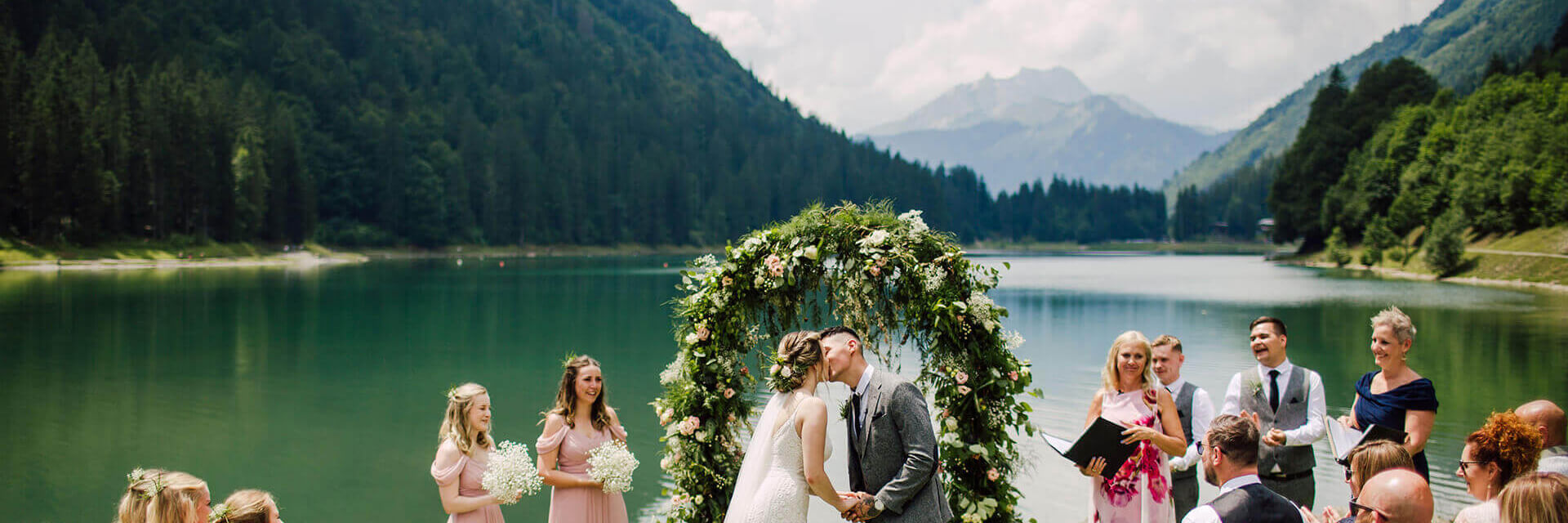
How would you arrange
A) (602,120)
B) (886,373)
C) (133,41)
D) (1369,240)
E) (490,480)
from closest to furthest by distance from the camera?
(886,373), (490,480), (1369,240), (133,41), (602,120)

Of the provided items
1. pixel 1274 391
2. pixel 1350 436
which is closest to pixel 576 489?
pixel 1274 391

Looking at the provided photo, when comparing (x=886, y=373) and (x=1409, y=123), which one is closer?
(x=886, y=373)

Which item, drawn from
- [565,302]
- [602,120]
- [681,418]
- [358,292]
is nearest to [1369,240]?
[565,302]

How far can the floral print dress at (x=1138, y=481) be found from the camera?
5.84 meters

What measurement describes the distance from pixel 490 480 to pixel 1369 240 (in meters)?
81.1

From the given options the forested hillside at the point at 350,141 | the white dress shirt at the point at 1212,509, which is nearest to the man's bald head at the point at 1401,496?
the white dress shirt at the point at 1212,509

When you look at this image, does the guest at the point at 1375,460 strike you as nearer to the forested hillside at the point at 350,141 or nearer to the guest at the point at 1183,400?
the guest at the point at 1183,400

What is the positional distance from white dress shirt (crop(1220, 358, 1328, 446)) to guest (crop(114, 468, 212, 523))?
6148 mm

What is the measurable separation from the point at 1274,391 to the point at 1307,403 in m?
0.22

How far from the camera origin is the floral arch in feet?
20.1

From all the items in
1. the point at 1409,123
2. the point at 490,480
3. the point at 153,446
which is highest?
the point at 1409,123

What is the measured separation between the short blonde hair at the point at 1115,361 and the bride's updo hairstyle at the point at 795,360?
2.15m

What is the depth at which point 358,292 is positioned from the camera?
44.4 meters

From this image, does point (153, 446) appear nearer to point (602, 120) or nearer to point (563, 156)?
point (563, 156)
